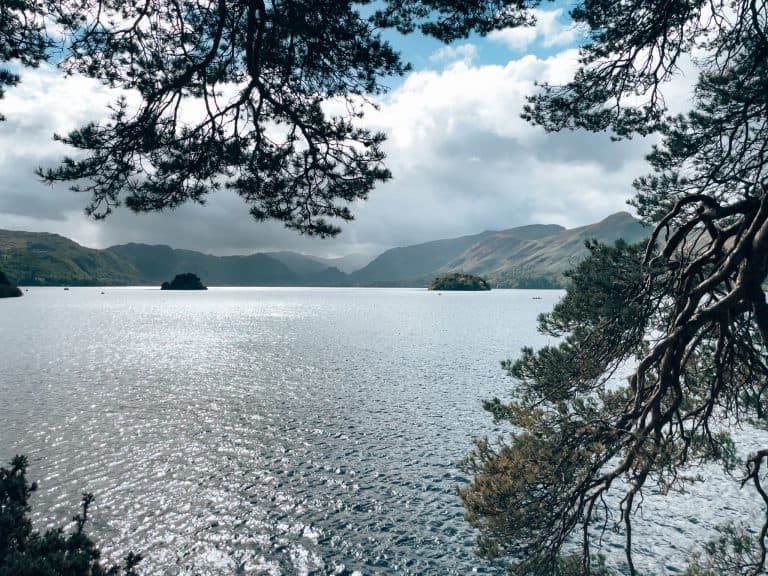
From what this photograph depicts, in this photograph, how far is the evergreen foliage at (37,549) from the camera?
6277 mm

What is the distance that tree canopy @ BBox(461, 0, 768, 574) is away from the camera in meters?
7.89

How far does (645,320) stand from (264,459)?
61.8ft

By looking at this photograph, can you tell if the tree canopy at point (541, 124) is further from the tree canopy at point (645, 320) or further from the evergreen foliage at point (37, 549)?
the evergreen foliage at point (37, 549)

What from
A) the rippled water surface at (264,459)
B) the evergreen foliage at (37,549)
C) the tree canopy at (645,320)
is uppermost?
the tree canopy at (645,320)

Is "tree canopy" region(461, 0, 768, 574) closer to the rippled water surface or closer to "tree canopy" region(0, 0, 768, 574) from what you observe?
"tree canopy" region(0, 0, 768, 574)

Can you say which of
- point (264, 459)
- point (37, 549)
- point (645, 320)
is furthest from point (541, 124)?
point (264, 459)

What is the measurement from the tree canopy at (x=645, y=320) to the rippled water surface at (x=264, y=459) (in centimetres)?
605

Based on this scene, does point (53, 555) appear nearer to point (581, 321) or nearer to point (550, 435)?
point (550, 435)

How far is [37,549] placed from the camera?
7195 millimetres

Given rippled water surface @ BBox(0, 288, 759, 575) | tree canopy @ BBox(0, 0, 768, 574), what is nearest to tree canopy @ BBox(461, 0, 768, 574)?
tree canopy @ BBox(0, 0, 768, 574)

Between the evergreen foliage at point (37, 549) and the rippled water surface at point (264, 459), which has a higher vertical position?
the evergreen foliage at point (37, 549)

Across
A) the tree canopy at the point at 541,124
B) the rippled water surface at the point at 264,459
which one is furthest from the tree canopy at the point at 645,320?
the rippled water surface at the point at 264,459

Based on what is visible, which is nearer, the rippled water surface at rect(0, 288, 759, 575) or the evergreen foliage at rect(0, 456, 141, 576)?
the evergreen foliage at rect(0, 456, 141, 576)

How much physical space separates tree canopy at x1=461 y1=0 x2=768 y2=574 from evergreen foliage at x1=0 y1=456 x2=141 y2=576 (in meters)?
7.52
